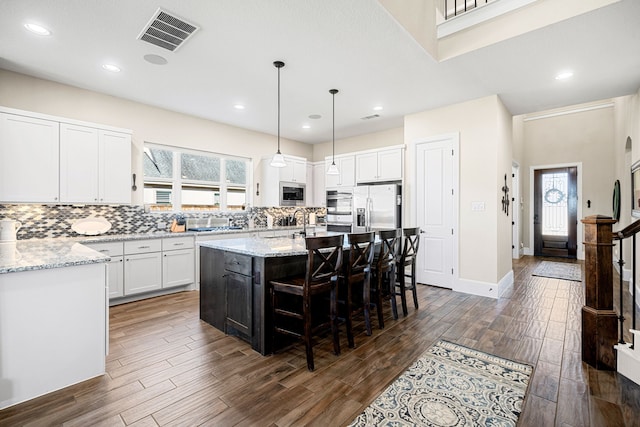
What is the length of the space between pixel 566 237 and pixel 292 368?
8190 mm

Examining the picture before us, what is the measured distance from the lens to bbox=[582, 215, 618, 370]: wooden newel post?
7.52ft

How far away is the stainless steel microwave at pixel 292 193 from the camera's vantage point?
241 inches

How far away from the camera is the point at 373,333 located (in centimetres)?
299

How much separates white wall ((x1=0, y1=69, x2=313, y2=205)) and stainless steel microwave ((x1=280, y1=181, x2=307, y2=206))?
0.59m

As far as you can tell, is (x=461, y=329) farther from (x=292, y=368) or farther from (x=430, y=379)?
(x=292, y=368)

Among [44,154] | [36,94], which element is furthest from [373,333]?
[36,94]

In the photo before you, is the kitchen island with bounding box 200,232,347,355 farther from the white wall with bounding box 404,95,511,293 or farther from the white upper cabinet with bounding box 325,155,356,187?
the white upper cabinet with bounding box 325,155,356,187

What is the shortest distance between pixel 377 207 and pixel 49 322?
4.41 metres

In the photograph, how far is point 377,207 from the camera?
526cm

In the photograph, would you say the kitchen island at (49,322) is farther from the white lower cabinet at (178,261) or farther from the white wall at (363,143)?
the white wall at (363,143)

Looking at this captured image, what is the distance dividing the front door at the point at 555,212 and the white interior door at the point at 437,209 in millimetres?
4813

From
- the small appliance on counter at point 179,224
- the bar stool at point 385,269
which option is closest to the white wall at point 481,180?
the bar stool at point 385,269

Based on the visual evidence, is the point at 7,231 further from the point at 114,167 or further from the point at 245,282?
the point at 245,282

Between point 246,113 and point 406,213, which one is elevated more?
point 246,113
